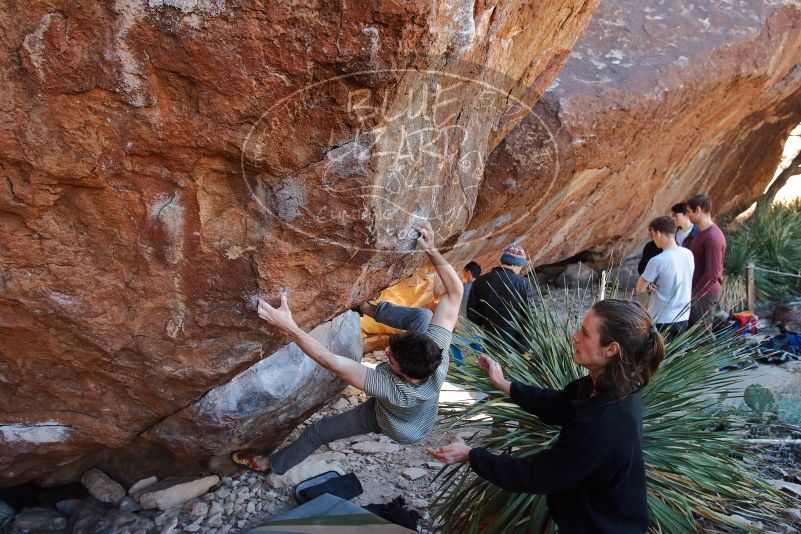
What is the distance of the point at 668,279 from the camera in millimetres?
4297

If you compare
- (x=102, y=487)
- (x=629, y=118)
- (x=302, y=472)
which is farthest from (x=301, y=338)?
(x=629, y=118)

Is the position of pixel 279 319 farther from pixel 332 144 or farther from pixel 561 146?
pixel 561 146

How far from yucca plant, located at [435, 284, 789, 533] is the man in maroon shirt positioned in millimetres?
1516

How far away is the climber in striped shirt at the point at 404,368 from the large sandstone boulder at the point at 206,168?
16 centimetres

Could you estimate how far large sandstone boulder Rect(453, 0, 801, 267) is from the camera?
177 inches

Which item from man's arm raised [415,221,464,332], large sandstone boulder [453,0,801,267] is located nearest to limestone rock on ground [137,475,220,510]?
man's arm raised [415,221,464,332]

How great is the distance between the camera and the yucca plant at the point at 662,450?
2.95 m

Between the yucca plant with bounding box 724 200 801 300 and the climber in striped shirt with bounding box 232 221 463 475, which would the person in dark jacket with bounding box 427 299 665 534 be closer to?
the climber in striped shirt with bounding box 232 221 463 475

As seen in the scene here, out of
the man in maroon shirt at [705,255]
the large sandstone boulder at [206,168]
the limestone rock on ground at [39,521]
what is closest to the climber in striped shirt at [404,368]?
the large sandstone boulder at [206,168]

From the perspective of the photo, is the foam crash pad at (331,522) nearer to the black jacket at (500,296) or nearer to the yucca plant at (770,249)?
the black jacket at (500,296)

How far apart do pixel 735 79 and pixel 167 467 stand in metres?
4.93

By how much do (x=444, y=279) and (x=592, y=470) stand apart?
120 centimetres

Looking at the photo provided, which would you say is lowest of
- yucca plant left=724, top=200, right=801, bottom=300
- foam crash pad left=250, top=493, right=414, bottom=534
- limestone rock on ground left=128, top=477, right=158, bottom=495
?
limestone rock on ground left=128, top=477, right=158, bottom=495

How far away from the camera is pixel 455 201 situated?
126 inches
